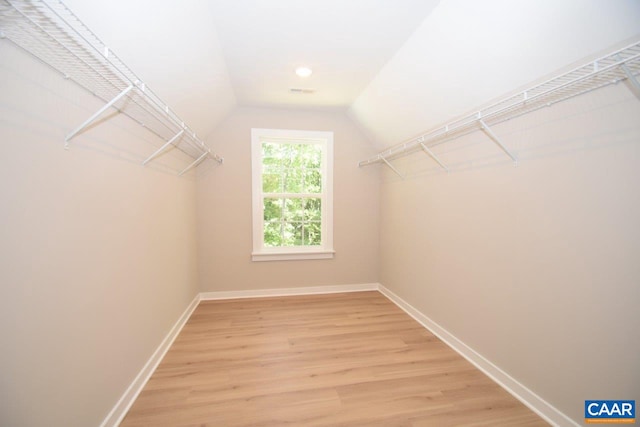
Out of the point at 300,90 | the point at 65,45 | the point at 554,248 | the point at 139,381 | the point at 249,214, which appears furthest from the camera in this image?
the point at 249,214

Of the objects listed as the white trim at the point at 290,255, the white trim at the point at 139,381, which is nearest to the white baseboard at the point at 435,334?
the white trim at the point at 139,381

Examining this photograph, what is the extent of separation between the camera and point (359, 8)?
1.49m

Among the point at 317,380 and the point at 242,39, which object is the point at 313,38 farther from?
the point at 317,380

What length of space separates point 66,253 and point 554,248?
7.62ft

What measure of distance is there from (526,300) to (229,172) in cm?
301

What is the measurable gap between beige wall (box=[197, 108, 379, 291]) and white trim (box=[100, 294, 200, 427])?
0.89 m

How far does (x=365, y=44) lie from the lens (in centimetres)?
181

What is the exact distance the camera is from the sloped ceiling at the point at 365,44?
1.10 m

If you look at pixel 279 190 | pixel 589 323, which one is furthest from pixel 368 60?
pixel 589 323

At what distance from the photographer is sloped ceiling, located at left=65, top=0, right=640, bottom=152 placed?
110 cm

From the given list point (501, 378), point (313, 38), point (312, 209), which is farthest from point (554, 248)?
point (312, 209)

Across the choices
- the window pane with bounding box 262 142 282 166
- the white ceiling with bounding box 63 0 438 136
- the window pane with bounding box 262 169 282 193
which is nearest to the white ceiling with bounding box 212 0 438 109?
the white ceiling with bounding box 63 0 438 136

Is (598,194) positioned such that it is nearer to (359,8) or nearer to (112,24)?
(359,8)

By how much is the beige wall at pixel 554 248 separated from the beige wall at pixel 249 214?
1.34 meters
